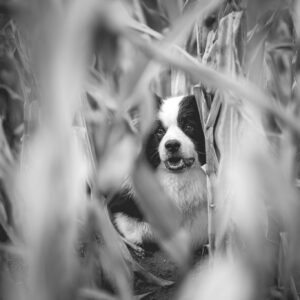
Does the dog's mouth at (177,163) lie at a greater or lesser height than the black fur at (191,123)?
lesser

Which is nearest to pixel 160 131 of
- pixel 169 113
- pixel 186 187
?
pixel 169 113

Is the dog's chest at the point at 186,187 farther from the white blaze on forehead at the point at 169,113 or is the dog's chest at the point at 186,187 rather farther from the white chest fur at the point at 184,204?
the white blaze on forehead at the point at 169,113

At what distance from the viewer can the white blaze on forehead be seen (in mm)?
1997

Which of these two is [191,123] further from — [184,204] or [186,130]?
[184,204]

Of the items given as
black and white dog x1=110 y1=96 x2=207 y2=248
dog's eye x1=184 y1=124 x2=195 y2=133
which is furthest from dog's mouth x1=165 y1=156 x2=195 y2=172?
dog's eye x1=184 y1=124 x2=195 y2=133

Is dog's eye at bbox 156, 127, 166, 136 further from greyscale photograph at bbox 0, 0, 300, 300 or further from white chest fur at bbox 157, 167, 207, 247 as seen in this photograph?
white chest fur at bbox 157, 167, 207, 247

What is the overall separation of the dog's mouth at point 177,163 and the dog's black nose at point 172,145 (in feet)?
0.14

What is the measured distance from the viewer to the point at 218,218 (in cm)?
98

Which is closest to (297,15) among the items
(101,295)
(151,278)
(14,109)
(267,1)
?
(267,1)

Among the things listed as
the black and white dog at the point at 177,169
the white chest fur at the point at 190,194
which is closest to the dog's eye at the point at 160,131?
the black and white dog at the point at 177,169

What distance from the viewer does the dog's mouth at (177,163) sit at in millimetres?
1900

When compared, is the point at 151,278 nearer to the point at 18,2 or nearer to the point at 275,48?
the point at 275,48

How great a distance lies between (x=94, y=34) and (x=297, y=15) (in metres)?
0.64

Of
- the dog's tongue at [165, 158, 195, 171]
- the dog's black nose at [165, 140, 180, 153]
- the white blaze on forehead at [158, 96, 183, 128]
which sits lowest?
the dog's tongue at [165, 158, 195, 171]
